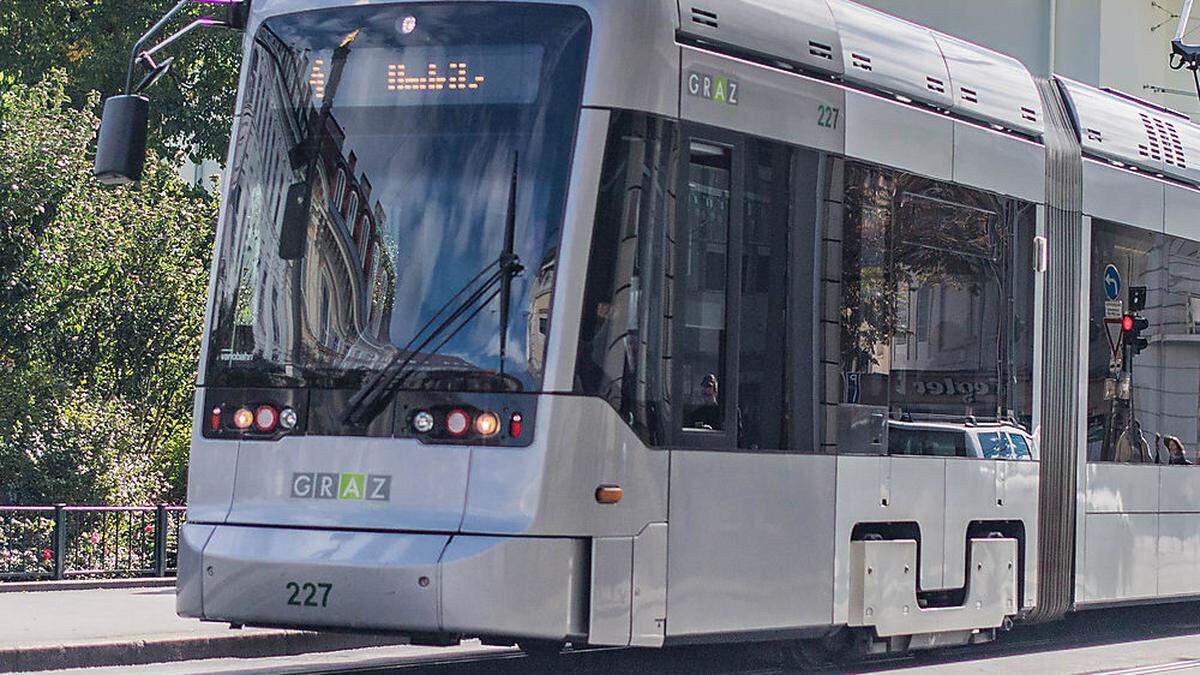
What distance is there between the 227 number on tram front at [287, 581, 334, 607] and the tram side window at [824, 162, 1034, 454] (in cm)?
304

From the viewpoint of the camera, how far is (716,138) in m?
10.2

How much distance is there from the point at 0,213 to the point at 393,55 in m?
13.0

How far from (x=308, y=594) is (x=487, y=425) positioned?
1138mm

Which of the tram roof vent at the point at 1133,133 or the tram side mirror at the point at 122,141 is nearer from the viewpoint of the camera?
the tram side mirror at the point at 122,141

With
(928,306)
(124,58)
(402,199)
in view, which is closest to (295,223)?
(402,199)

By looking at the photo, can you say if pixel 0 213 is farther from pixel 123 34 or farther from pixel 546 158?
pixel 546 158

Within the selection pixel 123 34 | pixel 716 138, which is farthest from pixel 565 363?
pixel 123 34

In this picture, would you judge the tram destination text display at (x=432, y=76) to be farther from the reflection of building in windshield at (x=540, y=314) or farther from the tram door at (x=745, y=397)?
the tram door at (x=745, y=397)

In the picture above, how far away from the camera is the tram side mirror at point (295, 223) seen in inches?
392

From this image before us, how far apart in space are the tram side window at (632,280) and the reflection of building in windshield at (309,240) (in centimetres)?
98

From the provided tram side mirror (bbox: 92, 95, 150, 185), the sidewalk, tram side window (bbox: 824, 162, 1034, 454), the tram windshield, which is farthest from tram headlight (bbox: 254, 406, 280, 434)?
tram side window (bbox: 824, 162, 1034, 454)

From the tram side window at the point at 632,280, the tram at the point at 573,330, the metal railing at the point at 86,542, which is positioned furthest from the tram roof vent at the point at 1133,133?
the metal railing at the point at 86,542

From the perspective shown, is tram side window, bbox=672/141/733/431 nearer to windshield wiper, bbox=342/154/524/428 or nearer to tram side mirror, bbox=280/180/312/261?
windshield wiper, bbox=342/154/524/428

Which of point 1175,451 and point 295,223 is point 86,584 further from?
point 1175,451
